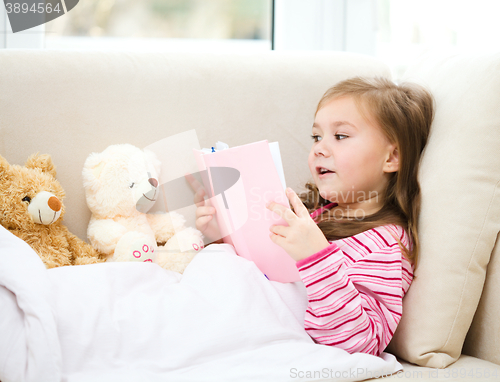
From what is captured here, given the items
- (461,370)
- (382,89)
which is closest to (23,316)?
(461,370)

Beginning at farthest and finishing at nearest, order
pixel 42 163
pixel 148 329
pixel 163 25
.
→ pixel 163 25 < pixel 42 163 < pixel 148 329

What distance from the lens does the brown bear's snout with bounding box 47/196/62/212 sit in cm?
82

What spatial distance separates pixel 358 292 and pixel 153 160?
1.78 feet

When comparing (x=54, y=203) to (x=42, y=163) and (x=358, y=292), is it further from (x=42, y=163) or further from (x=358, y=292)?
(x=358, y=292)

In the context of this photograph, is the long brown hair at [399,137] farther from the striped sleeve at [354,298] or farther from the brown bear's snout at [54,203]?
the brown bear's snout at [54,203]

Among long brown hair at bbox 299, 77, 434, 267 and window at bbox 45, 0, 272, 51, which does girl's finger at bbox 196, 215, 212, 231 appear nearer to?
long brown hair at bbox 299, 77, 434, 267

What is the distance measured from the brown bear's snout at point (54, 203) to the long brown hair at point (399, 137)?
1.89ft

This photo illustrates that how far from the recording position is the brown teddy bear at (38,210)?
813 millimetres

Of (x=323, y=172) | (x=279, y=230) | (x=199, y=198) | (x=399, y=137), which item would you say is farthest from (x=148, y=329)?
(x=399, y=137)

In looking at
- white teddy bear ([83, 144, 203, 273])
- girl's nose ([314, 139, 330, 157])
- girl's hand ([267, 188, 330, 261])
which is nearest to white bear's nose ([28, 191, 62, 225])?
white teddy bear ([83, 144, 203, 273])

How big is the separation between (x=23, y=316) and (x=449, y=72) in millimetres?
926

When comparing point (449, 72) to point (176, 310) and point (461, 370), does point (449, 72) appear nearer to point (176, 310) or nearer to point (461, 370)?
point (461, 370)

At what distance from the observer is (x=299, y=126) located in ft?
3.69

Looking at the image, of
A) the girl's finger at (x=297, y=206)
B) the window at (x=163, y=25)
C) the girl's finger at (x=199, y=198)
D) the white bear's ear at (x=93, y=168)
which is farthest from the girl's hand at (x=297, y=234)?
the window at (x=163, y=25)
